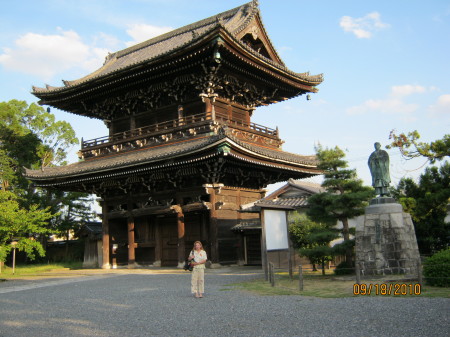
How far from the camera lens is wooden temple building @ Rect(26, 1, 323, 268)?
1952 centimetres

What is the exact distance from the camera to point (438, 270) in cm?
1091

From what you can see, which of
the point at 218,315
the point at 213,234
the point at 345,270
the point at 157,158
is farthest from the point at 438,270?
the point at 157,158

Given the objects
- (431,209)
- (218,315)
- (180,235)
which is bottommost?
(218,315)

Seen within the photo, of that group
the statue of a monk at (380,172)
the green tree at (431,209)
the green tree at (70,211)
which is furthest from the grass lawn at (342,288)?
the green tree at (70,211)

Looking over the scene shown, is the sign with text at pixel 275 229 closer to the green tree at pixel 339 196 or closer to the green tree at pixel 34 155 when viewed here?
the green tree at pixel 339 196

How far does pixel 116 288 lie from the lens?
45.9 ft

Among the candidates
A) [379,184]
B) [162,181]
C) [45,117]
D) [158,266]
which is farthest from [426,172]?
[45,117]

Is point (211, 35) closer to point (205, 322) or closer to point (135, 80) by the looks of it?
point (135, 80)

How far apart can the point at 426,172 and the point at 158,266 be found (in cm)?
1420

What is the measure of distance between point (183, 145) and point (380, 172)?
9.64m

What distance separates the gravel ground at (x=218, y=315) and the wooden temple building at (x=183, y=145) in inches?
317

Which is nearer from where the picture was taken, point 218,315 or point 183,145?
point 218,315

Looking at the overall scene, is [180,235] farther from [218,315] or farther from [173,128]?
[218,315]

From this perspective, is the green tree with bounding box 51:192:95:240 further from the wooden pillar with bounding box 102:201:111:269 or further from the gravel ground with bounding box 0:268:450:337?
the gravel ground with bounding box 0:268:450:337
